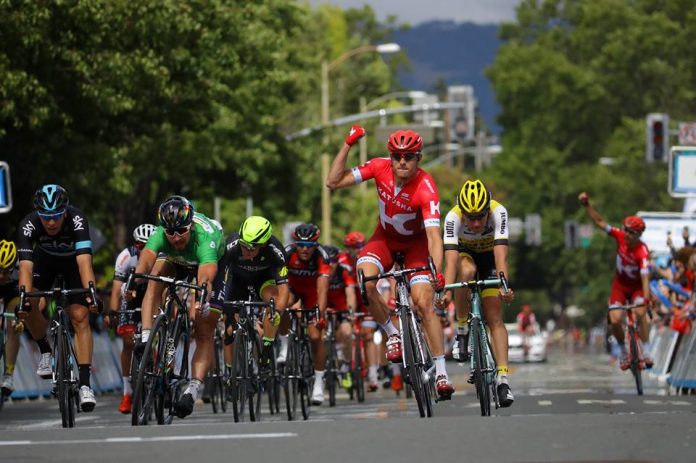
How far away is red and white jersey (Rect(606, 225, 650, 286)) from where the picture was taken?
23.0 metres

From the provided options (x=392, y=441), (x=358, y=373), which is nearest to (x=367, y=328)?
(x=358, y=373)

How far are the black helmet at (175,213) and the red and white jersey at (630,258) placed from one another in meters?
8.93

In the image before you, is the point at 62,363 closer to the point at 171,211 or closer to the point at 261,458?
the point at 171,211

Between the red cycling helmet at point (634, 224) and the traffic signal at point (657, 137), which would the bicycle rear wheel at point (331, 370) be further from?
the traffic signal at point (657, 137)

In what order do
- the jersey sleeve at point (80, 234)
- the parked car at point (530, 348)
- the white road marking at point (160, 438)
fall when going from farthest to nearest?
the parked car at point (530, 348)
the jersey sleeve at point (80, 234)
the white road marking at point (160, 438)

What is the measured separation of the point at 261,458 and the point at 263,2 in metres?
37.3

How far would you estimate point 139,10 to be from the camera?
31.0m

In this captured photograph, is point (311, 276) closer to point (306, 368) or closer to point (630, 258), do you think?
point (306, 368)

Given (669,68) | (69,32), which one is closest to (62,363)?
(69,32)

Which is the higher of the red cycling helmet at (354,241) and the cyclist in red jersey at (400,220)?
the red cycling helmet at (354,241)

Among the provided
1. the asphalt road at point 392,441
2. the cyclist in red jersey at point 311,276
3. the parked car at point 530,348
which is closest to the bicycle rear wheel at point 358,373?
the cyclist in red jersey at point 311,276

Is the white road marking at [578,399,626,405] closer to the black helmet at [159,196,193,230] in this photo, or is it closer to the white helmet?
the white helmet

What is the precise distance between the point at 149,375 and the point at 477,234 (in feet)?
9.63

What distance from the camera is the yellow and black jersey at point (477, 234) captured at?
15.5 m
